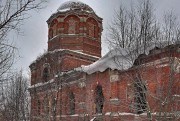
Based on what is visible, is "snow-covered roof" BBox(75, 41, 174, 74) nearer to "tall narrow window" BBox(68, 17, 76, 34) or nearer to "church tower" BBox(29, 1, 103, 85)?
"church tower" BBox(29, 1, 103, 85)

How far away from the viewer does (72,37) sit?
88.8ft

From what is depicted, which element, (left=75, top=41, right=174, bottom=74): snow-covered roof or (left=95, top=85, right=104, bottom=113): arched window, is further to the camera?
(left=95, top=85, right=104, bottom=113): arched window

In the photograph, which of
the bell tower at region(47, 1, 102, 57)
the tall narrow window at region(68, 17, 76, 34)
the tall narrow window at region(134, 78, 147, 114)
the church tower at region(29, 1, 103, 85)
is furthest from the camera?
the tall narrow window at region(68, 17, 76, 34)

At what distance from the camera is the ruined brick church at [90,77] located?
15233mm

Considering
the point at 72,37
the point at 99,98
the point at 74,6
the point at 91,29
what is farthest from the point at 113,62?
the point at 74,6

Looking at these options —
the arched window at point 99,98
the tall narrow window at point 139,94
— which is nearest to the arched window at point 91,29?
the arched window at point 99,98

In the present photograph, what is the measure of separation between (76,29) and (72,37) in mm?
912

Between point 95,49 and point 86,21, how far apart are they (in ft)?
8.52

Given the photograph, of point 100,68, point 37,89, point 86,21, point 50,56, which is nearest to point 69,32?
point 86,21

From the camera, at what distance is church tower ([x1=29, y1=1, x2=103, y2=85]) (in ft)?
86.7

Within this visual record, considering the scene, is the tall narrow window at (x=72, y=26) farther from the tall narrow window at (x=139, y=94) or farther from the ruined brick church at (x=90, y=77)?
the tall narrow window at (x=139, y=94)

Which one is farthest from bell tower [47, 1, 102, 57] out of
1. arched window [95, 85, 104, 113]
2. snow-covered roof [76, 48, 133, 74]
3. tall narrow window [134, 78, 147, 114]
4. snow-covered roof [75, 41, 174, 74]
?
tall narrow window [134, 78, 147, 114]

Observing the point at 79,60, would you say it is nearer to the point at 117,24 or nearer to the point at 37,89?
the point at 37,89

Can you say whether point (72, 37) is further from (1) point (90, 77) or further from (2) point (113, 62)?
(2) point (113, 62)
